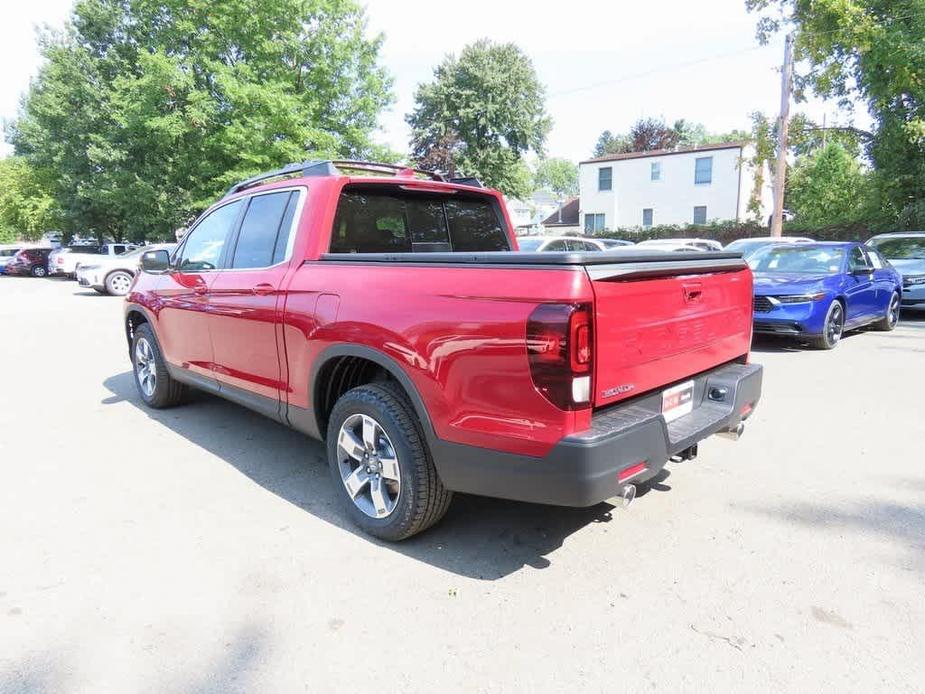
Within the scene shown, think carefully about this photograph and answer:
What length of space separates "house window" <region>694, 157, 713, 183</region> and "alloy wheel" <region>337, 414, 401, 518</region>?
33157 mm

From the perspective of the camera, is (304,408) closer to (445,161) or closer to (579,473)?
(579,473)

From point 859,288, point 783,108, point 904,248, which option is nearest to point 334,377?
point 859,288

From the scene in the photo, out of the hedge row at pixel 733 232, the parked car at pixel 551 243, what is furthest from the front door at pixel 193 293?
the hedge row at pixel 733 232

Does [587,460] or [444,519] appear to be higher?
[587,460]

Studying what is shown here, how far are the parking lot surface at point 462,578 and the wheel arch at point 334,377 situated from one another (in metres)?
0.52

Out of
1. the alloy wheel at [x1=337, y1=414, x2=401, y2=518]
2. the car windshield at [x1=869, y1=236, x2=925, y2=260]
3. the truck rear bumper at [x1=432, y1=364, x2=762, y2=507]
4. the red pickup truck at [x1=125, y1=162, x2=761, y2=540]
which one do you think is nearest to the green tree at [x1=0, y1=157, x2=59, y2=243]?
the red pickup truck at [x1=125, y1=162, x2=761, y2=540]

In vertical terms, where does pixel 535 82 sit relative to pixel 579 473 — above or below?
above

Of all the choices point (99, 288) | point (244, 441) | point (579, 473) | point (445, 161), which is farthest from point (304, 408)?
point (445, 161)

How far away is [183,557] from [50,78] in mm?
32451

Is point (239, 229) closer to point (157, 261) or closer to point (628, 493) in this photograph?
point (157, 261)

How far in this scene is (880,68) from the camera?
53.8 ft

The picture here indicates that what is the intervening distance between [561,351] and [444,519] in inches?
61.0

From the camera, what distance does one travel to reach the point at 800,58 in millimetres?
18172

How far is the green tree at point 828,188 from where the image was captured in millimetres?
23031
